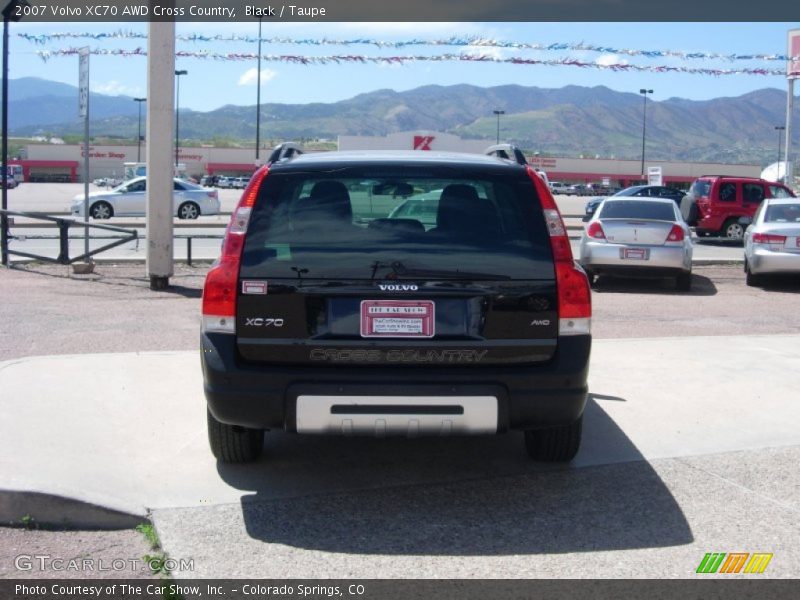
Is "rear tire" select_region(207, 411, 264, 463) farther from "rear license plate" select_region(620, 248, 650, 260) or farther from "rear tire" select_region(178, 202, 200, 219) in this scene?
"rear tire" select_region(178, 202, 200, 219)

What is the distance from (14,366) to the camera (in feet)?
26.1

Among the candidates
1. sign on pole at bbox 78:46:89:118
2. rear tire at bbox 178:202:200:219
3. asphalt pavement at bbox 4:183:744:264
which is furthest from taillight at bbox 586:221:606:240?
rear tire at bbox 178:202:200:219

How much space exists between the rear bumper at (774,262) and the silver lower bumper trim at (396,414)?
36.6 ft

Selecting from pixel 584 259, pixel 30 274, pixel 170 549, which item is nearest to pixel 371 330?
pixel 170 549

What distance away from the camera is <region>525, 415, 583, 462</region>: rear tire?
5785mm

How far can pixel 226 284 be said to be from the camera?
5.03 m

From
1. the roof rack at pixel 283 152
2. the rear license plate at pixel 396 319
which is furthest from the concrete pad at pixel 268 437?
the roof rack at pixel 283 152

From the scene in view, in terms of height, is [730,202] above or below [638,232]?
above

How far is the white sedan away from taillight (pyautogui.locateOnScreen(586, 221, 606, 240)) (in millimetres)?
20246

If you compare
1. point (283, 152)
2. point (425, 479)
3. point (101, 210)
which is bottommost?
point (425, 479)

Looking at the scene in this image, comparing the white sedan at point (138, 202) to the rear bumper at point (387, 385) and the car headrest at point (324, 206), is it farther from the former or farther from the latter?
the rear bumper at point (387, 385)

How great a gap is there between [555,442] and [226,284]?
2.16 metres

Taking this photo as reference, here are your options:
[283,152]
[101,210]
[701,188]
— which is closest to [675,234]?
[283,152]

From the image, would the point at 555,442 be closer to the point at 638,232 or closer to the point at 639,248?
the point at 639,248
